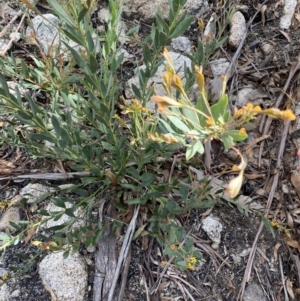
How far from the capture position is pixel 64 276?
167 cm

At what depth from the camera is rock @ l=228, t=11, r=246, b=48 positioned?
218cm

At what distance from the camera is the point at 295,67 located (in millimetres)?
2059

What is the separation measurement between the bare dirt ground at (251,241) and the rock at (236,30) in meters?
0.16

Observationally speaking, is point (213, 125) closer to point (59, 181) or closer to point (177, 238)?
point (177, 238)

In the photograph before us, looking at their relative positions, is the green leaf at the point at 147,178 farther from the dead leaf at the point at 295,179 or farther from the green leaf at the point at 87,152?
the dead leaf at the point at 295,179

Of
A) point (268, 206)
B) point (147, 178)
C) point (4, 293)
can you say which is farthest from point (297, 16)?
point (4, 293)

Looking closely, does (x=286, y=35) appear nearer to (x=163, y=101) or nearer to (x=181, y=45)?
(x=181, y=45)

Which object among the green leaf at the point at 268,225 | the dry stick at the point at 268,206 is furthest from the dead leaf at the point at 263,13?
the green leaf at the point at 268,225

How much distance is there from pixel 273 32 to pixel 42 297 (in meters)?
1.77

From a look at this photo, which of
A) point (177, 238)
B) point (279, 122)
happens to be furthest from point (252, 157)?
point (177, 238)

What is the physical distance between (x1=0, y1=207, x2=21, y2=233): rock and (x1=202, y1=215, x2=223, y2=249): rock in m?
0.83

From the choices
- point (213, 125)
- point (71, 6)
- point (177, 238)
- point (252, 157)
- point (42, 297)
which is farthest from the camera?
point (252, 157)

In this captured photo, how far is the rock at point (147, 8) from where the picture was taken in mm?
2279

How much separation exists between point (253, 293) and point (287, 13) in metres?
1.51
